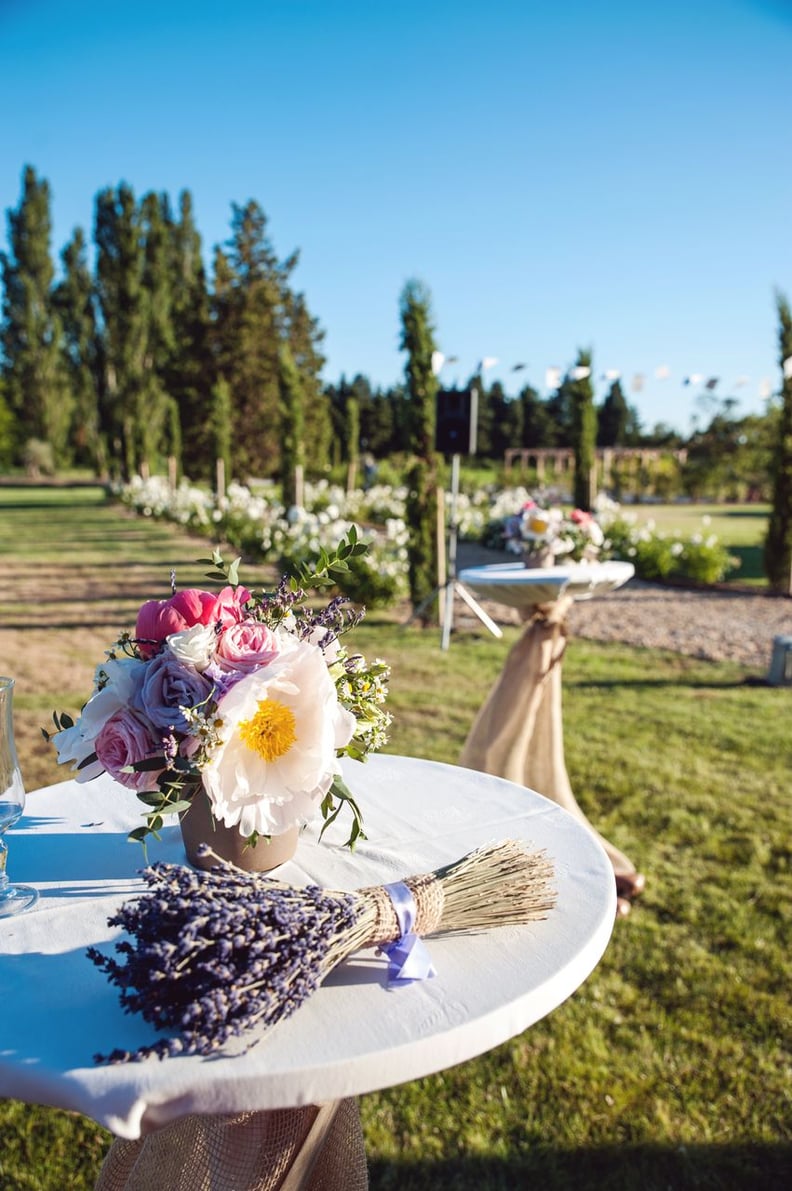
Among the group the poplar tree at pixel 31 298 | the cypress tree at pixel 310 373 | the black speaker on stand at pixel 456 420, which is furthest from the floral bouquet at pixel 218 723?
the poplar tree at pixel 31 298

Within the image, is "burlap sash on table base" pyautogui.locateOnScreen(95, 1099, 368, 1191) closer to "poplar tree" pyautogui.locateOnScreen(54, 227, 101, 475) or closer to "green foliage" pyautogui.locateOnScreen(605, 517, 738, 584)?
"green foliage" pyautogui.locateOnScreen(605, 517, 738, 584)

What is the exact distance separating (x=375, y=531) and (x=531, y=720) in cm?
549

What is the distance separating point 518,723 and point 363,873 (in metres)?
2.16

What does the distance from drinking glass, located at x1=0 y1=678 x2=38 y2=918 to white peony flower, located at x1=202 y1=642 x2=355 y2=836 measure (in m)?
0.37

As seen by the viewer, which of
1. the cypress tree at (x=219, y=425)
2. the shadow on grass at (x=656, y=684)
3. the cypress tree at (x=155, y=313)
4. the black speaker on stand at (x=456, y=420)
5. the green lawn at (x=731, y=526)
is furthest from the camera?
the cypress tree at (x=155, y=313)

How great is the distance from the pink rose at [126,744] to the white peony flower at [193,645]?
0.12 meters

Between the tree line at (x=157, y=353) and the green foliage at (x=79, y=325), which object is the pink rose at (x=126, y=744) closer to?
the tree line at (x=157, y=353)

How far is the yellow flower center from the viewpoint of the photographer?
3.90ft

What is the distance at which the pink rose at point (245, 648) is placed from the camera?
1202 millimetres

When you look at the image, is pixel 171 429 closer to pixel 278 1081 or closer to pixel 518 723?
pixel 518 723

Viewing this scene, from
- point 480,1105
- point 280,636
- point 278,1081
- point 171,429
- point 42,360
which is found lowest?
point 480,1105

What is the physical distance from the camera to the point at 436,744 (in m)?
5.14

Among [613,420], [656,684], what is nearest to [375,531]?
[656,684]

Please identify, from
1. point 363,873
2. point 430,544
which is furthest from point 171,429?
point 363,873
